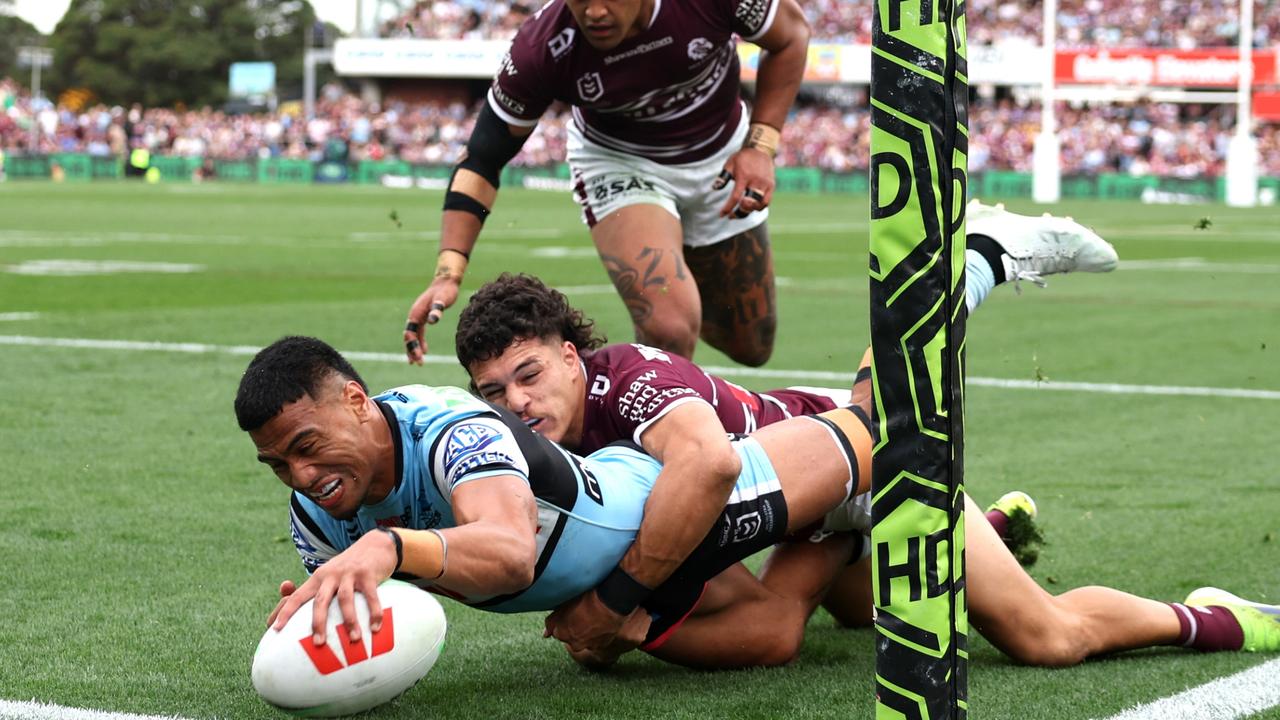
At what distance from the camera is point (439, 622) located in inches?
137

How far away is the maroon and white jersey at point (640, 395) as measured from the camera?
425 centimetres

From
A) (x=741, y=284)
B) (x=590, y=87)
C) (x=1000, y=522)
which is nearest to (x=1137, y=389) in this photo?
(x=741, y=284)

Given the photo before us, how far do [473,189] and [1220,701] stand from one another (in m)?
3.51

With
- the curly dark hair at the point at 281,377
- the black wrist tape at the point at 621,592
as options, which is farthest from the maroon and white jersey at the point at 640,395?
the curly dark hair at the point at 281,377

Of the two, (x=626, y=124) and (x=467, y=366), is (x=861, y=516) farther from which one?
(x=626, y=124)

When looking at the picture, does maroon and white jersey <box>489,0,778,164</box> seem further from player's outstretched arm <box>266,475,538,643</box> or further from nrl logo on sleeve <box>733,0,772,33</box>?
player's outstretched arm <box>266,475,538,643</box>

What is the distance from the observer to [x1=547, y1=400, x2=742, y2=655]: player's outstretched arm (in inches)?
154

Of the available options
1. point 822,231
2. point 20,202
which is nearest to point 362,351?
point 822,231

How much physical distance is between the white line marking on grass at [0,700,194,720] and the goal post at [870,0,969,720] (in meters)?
1.72

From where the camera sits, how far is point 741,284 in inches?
285

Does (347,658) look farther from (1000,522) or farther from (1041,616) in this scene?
(1000,522)

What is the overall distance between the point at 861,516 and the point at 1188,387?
5.80 metres

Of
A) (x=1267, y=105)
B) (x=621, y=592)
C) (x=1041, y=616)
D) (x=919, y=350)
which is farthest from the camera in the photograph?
(x=1267, y=105)

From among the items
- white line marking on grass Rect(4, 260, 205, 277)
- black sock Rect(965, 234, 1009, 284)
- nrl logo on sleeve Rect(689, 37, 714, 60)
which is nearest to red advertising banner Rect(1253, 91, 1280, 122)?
white line marking on grass Rect(4, 260, 205, 277)
